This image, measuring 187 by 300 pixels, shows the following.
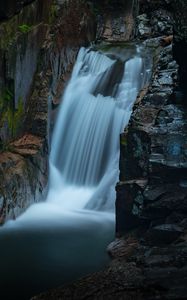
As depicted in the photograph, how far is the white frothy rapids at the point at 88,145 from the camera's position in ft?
45.2

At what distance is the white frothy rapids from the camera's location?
1377cm

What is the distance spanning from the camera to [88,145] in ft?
50.1

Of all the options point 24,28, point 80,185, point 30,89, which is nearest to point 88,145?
point 80,185

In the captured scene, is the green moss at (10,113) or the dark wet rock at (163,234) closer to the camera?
the dark wet rock at (163,234)

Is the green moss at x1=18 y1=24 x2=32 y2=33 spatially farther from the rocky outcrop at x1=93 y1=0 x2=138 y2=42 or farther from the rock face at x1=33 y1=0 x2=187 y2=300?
the rocky outcrop at x1=93 y1=0 x2=138 y2=42

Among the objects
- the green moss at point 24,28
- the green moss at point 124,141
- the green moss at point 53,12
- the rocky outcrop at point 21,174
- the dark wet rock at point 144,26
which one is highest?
the dark wet rock at point 144,26

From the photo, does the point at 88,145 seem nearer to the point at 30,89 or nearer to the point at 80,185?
the point at 80,185

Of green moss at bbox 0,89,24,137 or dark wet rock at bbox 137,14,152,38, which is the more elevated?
dark wet rock at bbox 137,14,152,38

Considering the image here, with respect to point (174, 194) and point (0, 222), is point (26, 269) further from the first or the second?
point (174, 194)

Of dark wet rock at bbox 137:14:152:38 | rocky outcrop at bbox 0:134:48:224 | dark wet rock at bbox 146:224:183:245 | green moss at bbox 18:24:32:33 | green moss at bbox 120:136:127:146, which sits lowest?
dark wet rock at bbox 146:224:183:245

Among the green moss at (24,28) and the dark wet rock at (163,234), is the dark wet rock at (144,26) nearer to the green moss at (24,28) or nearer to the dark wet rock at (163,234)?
the green moss at (24,28)

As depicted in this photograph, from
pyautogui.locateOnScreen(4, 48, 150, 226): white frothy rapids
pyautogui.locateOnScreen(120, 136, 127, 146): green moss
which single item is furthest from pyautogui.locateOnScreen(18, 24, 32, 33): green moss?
pyautogui.locateOnScreen(120, 136, 127, 146): green moss

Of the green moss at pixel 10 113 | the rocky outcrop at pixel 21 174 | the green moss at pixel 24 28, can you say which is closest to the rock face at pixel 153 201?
the rocky outcrop at pixel 21 174

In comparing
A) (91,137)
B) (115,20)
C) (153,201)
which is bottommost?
(153,201)
